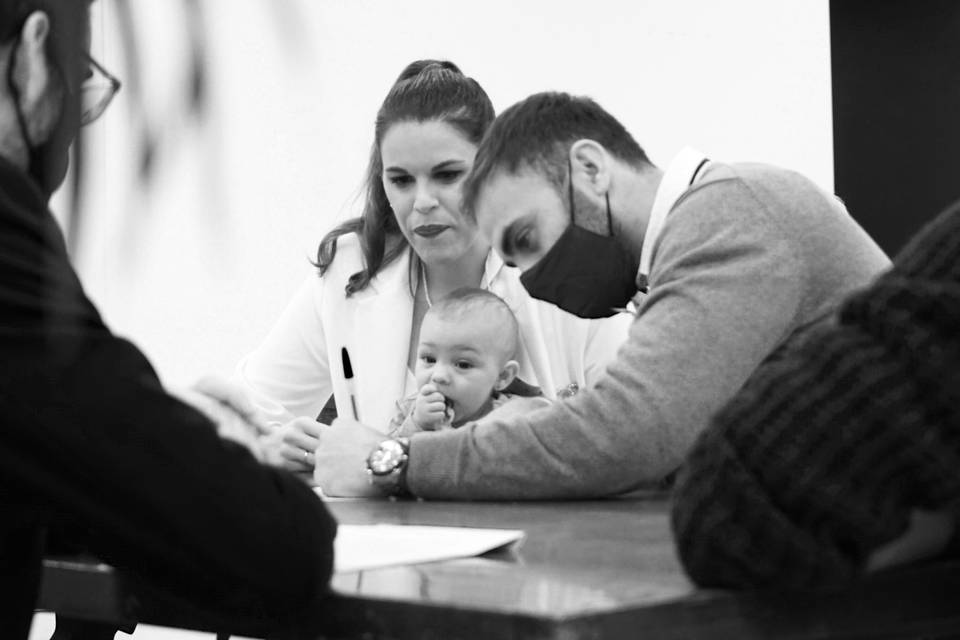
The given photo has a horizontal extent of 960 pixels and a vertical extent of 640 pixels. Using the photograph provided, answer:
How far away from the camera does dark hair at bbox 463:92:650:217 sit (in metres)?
1.82

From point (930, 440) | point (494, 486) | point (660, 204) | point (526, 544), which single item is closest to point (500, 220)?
point (660, 204)

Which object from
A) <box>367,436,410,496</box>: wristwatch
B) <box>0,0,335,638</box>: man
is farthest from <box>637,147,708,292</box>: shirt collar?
<box>0,0,335,638</box>: man

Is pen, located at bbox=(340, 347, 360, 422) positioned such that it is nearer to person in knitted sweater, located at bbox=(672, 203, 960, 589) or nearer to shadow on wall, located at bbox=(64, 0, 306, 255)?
person in knitted sweater, located at bbox=(672, 203, 960, 589)

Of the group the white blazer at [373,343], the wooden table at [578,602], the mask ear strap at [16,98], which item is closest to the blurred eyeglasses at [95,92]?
the mask ear strap at [16,98]

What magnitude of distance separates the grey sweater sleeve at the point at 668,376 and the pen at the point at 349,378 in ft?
3.15

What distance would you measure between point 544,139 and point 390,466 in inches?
21.8

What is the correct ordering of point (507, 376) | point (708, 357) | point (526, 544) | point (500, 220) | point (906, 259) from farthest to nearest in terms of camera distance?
point (507, 376)
point (500, 220)
point (708, 357)
point (526, 544)
point (906, 259)

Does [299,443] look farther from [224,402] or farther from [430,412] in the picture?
[224,402]

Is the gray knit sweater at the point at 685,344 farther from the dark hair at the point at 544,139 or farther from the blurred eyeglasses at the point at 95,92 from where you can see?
the blurred eyeglasses at the point at 95,92

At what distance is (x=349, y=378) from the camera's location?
2.46m

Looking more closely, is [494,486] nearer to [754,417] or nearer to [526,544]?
[526,544]

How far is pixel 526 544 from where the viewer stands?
102 cm

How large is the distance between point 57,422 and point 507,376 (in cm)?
173

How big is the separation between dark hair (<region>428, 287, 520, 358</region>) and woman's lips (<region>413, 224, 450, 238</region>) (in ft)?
0.38
